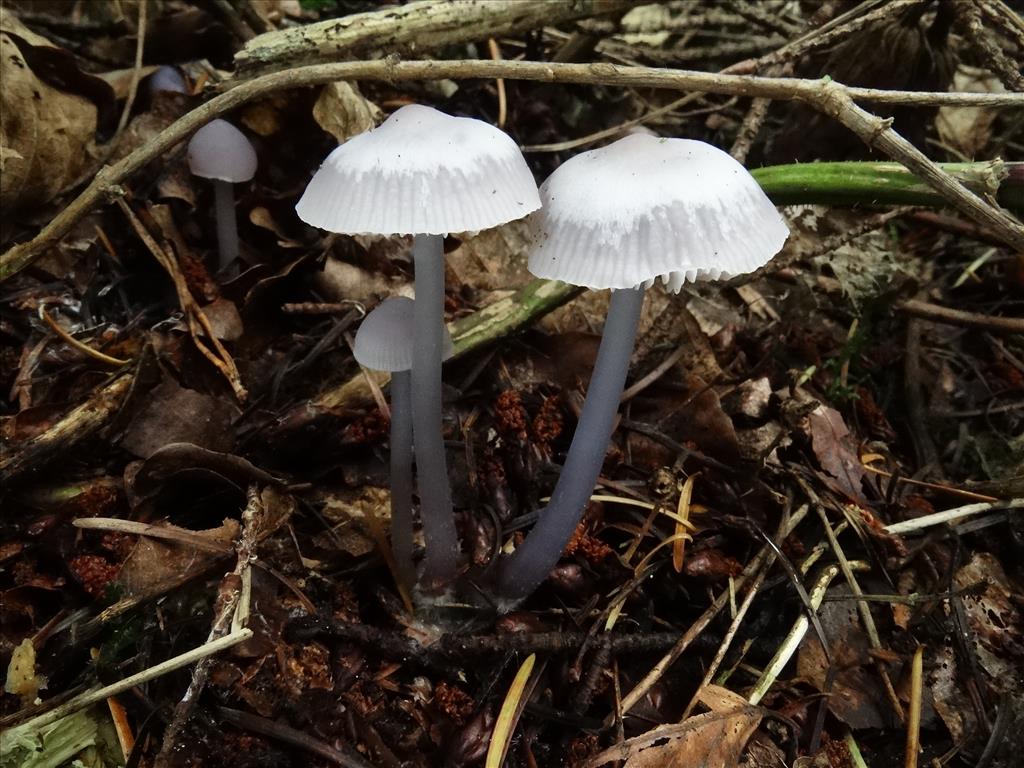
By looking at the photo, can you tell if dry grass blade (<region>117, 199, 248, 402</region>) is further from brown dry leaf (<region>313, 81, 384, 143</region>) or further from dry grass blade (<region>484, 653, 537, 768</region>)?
dry grass blade (<region>484, 653, 537, 768</region>)

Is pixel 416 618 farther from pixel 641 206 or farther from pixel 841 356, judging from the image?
pixel 841 356

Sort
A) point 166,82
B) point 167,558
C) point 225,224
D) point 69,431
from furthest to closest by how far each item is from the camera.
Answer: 1. point 166,82
2. point 225,224
3. point 69,431
4. point 167,558

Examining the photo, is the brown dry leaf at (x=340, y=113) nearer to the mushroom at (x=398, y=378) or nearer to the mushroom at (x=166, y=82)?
the mushroom at (x=166, y=82)

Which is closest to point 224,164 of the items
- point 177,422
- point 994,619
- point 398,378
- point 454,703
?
point 177,422

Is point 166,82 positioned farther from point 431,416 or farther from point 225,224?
point 431,416

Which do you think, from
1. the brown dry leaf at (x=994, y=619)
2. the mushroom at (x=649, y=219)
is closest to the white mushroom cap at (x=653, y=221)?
the mushroom at (x=649, y=219)

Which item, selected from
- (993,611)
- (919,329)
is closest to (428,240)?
(993,611)
